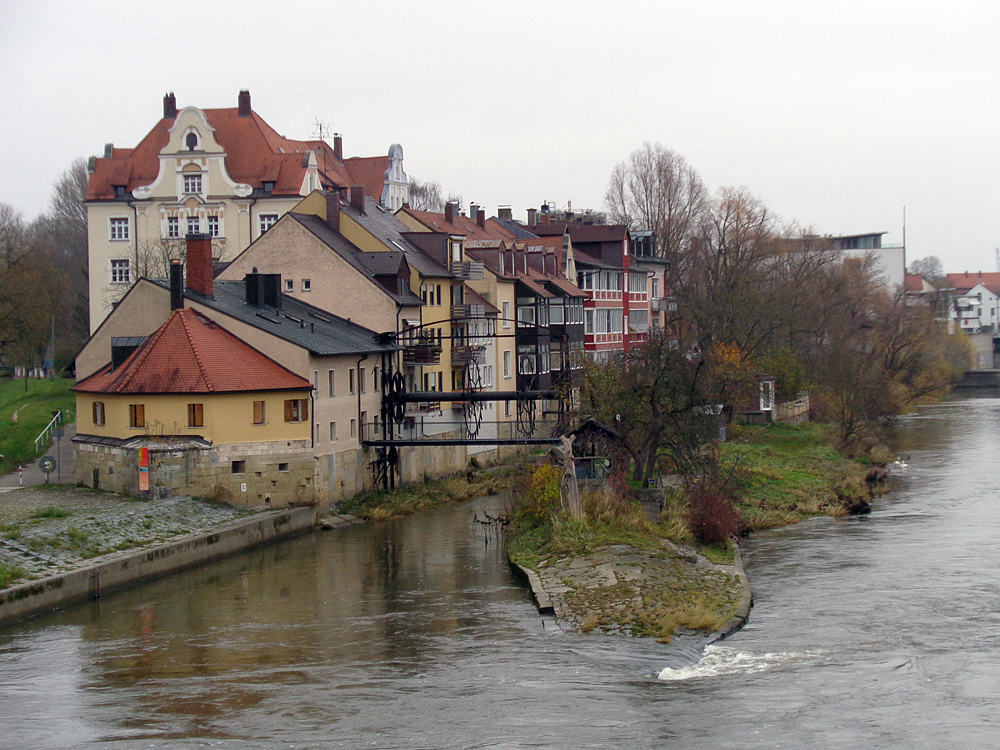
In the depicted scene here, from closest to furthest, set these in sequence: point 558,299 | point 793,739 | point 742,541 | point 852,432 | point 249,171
Result: 1. point 793,739
2. point 742,541
3. point 852,432
4. point 558,299
5. point 249,171

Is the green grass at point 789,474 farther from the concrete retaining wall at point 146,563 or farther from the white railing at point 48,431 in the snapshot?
the white railing at point 48,431

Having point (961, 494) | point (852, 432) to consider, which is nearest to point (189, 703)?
point (961, 494)

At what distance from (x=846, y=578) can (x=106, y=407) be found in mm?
22096

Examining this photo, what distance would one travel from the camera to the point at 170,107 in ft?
235

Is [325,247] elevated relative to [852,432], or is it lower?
elevated

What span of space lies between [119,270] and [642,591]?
46853mm

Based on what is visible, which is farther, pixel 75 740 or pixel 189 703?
pixel 189 703

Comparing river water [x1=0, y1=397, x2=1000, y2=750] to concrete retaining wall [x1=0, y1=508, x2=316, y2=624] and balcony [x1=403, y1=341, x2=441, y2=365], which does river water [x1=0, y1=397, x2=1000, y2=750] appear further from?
balcony [x1=403, y1=341, x2=441, y2=365]

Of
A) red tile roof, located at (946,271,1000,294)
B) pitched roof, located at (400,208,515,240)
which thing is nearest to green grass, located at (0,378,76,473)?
pitched roof, located at (400,208,515,240)

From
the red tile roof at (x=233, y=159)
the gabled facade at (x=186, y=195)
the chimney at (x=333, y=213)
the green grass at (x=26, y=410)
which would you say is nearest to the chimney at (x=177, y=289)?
the green grass at (x=26, y=410)

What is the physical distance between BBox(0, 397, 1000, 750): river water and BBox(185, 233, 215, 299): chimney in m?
Answer: 10.7

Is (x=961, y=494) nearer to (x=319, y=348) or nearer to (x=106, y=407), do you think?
(x=319, y=348)

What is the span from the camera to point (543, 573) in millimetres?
29484

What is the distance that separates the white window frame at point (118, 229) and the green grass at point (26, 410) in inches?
327
